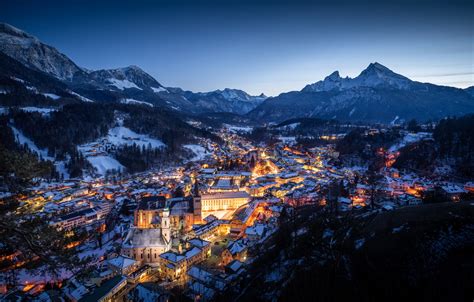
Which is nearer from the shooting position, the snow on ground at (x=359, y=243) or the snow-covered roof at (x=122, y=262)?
the snow on ground at (x=359, y=243)

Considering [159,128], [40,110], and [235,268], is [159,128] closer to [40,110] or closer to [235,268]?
[40,110]

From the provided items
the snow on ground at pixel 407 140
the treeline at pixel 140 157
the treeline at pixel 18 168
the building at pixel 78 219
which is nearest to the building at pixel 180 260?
the treeline at pixel 18 168

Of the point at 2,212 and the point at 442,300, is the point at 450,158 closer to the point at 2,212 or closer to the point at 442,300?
the point at 442,300

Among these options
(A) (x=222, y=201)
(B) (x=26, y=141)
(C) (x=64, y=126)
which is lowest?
(A) (x=222, y=201)

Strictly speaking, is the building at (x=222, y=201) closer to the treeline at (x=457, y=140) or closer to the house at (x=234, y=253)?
the house at (x=234, y=253)

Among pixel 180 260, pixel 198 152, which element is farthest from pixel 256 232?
pixel 198 152

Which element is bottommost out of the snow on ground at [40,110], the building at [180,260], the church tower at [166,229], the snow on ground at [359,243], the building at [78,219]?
the building at [78,219]

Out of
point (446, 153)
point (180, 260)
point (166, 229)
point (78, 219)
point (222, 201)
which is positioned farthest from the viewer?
point (446, 153)

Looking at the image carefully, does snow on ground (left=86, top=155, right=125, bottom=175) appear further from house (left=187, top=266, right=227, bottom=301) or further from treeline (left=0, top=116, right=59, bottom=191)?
treeline (left=0, top=116, right=59, bottom=191)
